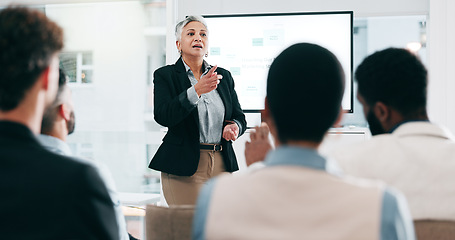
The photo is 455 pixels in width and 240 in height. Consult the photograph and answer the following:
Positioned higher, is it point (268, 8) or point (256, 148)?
point (268, 8)

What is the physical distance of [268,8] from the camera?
4.65 metres

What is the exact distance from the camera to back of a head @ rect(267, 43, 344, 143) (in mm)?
920

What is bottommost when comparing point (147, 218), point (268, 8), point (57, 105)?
point (147, 218)

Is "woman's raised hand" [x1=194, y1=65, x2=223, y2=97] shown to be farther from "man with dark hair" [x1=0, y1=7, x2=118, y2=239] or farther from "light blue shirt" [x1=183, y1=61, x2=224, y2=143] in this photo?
"man with dark hair" [x1=0, y1=7, x2=118, y2=239]

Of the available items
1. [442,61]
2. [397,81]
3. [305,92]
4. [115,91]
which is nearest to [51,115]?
[305,92]

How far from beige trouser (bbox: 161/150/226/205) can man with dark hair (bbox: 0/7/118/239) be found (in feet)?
5.18

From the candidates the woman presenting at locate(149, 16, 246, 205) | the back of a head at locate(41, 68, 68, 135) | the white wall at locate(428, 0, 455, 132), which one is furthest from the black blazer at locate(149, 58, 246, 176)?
the white wall at locate(428, 0, 455, 132)

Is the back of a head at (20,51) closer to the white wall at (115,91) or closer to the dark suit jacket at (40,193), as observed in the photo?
the dark suit jacket at (40,193)

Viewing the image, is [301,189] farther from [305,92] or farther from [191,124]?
[191,124]

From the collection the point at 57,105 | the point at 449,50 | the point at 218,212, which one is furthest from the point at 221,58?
the point at 218,212

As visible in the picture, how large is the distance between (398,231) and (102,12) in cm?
524

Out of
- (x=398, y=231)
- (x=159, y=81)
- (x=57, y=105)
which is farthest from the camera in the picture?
(x=159, y=81)

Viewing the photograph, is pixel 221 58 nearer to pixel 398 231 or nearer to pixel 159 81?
pixel 159 81

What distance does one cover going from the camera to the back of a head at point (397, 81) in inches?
53.2
